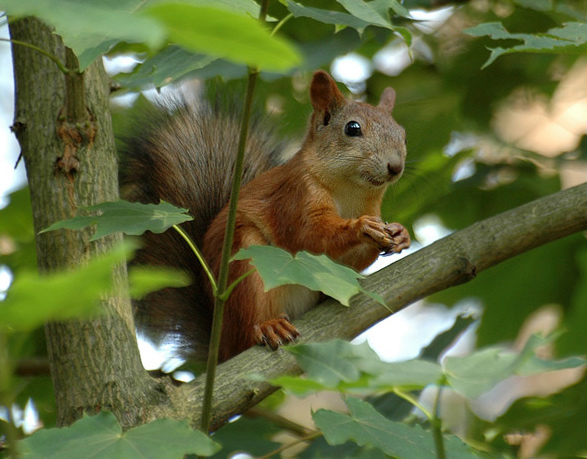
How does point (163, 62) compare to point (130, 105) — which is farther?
point (130, 105)

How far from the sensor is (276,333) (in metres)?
1.60

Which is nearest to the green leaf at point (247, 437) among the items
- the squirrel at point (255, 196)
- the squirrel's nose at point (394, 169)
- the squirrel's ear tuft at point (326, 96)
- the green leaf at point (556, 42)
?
the squirrel at point (255, 196)

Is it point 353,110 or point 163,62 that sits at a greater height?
point 163,62

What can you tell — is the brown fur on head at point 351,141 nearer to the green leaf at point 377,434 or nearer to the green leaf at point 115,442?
the green leaf at point 377,434

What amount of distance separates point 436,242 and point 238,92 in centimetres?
100

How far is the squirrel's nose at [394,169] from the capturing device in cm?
191

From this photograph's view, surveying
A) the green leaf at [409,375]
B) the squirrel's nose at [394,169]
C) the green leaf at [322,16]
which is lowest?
the squirrel's nose at [394,169]

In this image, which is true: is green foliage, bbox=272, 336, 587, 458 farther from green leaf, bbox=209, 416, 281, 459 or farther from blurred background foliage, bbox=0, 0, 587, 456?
blurred background foliage, bbox=0, 0, 587, 456

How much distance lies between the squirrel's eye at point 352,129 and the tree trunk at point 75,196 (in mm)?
727

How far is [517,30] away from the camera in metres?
2.37

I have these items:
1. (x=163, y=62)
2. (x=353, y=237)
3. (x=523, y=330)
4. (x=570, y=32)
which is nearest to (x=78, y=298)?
(x=163, y=62)

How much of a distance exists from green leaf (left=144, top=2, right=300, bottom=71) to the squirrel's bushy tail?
1572mm

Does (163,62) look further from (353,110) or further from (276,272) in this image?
(353,110)

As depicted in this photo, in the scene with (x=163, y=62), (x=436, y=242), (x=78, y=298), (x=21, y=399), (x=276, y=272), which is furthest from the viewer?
(x=21, y=399)
